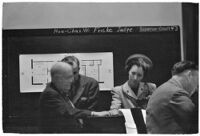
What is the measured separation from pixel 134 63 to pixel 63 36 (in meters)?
0.42

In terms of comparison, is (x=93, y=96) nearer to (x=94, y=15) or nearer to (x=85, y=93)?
(x=85, y=93)

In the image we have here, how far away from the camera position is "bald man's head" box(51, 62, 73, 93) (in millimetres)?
1499

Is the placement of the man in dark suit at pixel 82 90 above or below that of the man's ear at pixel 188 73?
below

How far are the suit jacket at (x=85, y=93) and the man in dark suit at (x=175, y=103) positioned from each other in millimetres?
302

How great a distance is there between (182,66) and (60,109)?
0.71m

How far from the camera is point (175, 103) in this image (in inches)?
58.0

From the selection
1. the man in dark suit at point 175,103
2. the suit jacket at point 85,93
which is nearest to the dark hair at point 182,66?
the man in dark suit at point 175,103

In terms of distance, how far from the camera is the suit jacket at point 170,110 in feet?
4.82

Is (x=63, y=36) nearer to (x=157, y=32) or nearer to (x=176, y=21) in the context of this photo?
(x=157, y=32)

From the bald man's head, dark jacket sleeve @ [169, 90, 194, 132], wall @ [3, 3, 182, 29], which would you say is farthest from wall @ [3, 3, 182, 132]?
dark jacket sleeve @ [169, 90, 194, 132]

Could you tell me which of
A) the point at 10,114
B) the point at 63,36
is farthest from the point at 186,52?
the point at 10,114

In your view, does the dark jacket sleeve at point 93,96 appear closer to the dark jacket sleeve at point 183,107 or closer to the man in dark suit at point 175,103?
the man in dark suit at point 175,103

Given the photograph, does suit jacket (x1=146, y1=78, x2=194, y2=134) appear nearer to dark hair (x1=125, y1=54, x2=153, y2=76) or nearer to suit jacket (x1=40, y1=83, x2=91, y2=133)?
dark hair (x1=125, y1=54, x2=153, y2=76)

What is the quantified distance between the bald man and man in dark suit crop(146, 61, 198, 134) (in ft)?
0.89
